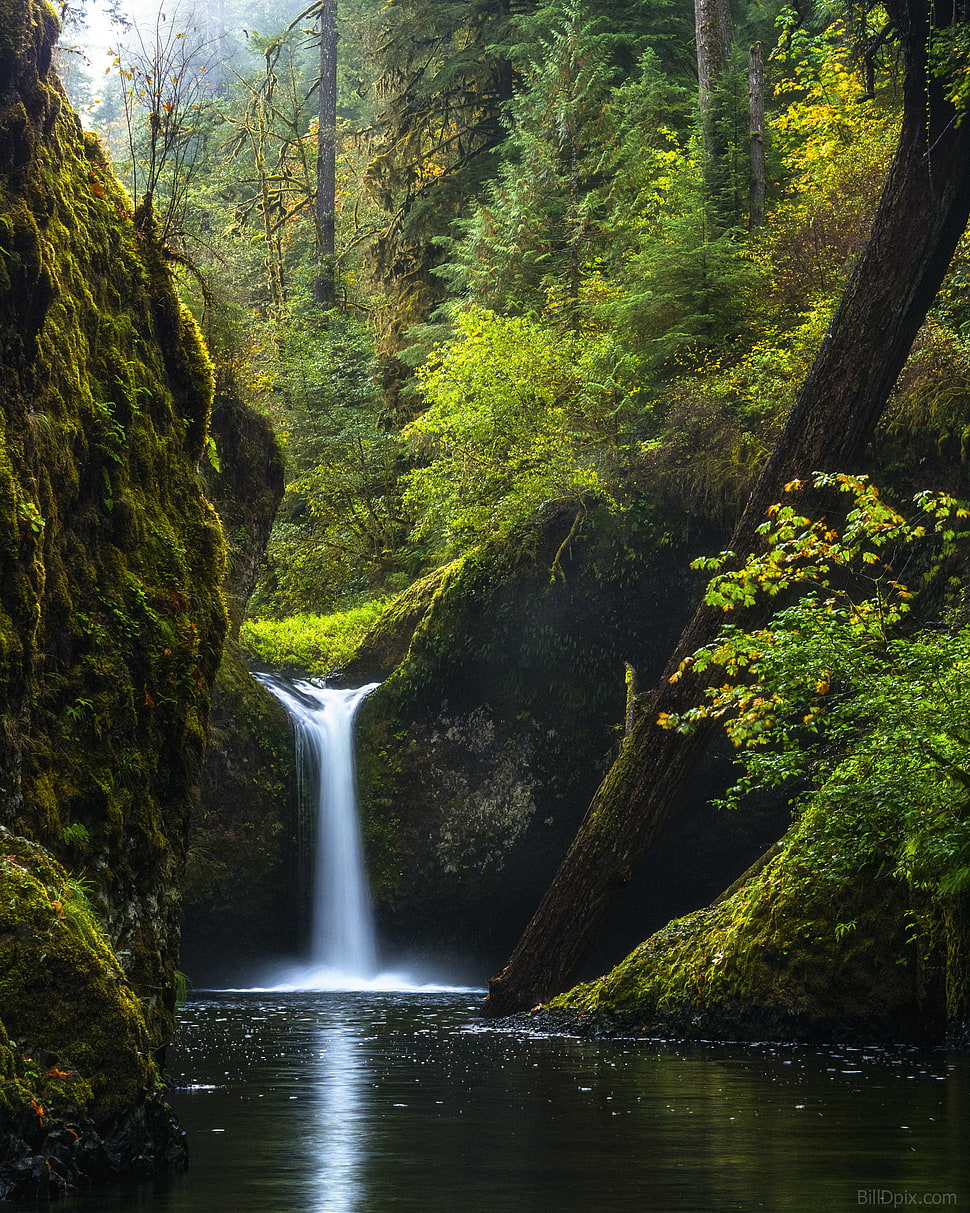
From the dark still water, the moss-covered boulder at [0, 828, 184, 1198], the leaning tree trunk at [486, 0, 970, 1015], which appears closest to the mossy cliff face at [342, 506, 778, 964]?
the leaning tree trunk at [486, 0, 970, 1015]

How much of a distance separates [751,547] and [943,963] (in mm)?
3630

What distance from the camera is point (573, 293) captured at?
20.3m

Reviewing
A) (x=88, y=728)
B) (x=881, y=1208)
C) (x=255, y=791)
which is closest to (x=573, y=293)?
(x=255, y=791)

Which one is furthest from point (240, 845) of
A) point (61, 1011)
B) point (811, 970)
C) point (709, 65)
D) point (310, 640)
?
point (709, 65)

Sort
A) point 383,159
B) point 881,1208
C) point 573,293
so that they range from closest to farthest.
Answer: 1. point 881,1208
2. point 573,293
3. point 383,159

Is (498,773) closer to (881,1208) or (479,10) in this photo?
(881,1208)

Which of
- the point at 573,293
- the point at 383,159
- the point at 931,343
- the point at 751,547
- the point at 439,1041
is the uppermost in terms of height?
the point at 383,159

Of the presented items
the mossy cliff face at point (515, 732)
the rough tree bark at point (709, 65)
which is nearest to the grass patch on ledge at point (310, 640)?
the mossy cliff face at point (515, 732)

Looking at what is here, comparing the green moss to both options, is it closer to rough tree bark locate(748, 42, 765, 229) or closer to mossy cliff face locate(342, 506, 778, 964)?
mossy cliff face locate(342, 506, 778, 964)

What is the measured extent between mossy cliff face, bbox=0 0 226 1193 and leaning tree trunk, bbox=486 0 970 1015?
468 cm

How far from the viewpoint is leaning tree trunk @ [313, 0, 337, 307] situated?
95.4 ft

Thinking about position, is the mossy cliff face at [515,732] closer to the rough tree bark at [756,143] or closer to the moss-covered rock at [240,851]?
the moss-covered rock at [240,851]

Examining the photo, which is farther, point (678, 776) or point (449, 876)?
point (449, 876)

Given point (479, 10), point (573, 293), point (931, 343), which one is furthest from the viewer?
point (479, 10)
